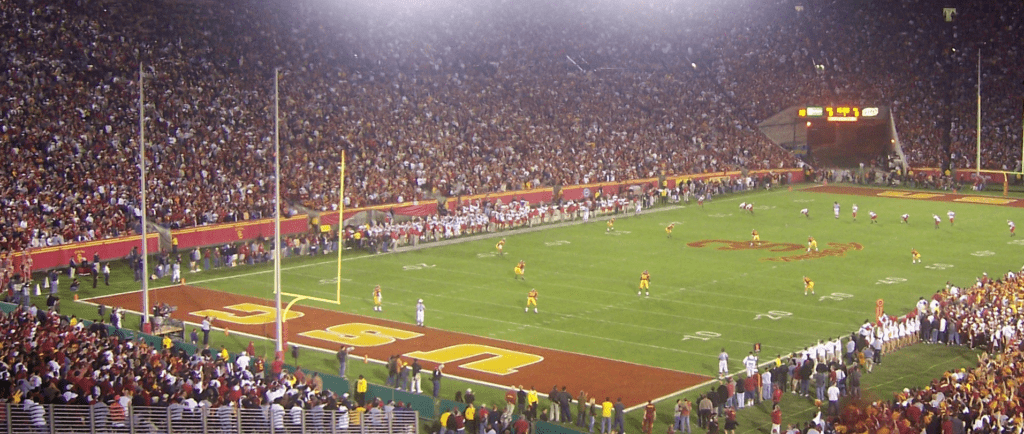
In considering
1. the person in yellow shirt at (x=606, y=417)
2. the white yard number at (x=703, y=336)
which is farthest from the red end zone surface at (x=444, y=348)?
the white yard number at (x=703, y=336)

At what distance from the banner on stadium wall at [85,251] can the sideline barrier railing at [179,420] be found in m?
22.7

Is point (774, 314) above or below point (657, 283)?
below

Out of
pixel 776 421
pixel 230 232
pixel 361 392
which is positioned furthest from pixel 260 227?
pixel 776 421

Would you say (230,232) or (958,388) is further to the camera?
(230,232)

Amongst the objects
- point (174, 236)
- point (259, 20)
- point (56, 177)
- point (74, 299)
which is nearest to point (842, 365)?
point (74, 299)

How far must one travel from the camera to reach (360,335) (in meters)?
34.4

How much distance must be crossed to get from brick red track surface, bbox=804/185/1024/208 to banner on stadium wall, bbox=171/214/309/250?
1208 inches

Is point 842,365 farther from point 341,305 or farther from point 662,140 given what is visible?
point 662,140

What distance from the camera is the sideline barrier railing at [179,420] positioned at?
1694 centimetres

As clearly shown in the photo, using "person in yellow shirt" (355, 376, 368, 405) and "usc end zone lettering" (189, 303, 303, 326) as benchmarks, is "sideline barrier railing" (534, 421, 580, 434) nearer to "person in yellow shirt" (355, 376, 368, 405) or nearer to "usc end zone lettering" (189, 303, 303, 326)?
"person in yellow shirt" (355, 376, 368, 405)

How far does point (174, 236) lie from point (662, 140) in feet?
107

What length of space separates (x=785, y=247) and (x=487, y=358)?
2017 centimetres

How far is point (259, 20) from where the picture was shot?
61438mm

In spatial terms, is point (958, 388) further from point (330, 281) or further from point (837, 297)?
point (330, 281)
